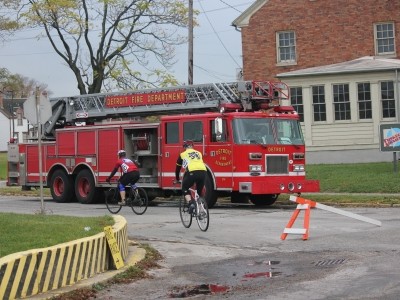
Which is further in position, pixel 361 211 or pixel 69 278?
pixel 361 211

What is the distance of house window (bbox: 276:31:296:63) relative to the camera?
37.2m

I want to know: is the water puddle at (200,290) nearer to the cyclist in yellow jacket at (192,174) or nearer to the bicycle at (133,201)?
the cyclist in yellow jacket at (192,174)

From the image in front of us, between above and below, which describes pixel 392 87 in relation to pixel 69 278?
above

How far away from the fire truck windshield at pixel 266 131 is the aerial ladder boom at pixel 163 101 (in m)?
0.61

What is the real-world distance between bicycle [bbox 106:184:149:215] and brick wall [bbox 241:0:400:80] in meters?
19.1

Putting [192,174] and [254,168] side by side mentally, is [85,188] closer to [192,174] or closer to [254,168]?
[254,168]

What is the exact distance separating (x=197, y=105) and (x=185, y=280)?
466 inches

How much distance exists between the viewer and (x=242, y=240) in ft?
44.2

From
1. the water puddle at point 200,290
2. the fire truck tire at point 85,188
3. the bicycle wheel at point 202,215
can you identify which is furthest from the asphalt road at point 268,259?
the fire truck tire at point 85,188

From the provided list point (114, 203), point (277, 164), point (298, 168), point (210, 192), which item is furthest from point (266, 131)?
point (114, 203)

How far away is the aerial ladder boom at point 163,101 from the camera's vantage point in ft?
67.1

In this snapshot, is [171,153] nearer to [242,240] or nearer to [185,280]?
[242,240]

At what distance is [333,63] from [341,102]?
5151 millimetres

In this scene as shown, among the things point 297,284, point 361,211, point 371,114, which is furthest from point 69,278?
point 371,114
